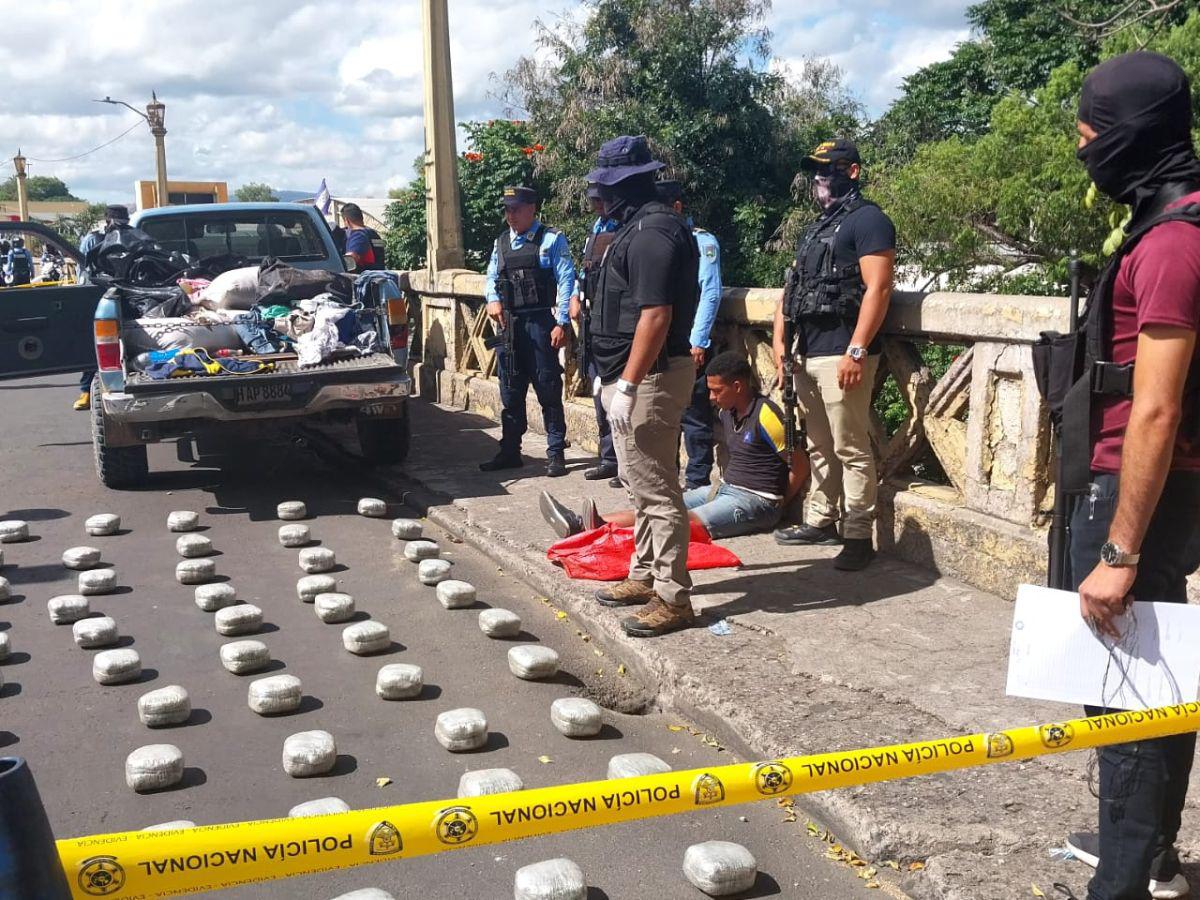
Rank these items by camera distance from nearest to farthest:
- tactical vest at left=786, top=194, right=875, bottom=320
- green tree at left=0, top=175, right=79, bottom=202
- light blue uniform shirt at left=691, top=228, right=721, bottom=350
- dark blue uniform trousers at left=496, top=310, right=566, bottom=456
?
1. tactical vest at left=786, top=194, right=875, bottom=320
2. light blue uniform shirt at left=691, top=228, right=721, bottom=350
3. dark blue uniform trousers at left=496, top=310, right=566, bottom=456
4. green tree at left=0, top=175, right=79, bottom=202

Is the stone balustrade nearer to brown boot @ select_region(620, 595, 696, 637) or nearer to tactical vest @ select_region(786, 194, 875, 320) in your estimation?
tactical vest @ select_region(786, 194, 875, 320)

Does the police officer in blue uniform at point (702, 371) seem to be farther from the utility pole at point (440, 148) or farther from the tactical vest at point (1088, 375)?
the utility pole at point (440, 148)

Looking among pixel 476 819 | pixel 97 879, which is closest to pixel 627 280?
pixel 476 819

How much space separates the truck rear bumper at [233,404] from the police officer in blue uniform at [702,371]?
2.13 m

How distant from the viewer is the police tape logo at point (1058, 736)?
8.16 ft

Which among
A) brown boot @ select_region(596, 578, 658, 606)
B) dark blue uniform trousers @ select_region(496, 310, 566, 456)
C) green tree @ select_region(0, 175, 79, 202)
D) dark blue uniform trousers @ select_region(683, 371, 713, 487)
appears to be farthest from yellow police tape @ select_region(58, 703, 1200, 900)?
green tree @ select_region(0, 175, 79, 202)

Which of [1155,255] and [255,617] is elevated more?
[1155,255]

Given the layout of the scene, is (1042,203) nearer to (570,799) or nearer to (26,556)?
(26,556)

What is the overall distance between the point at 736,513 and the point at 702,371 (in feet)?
3.46

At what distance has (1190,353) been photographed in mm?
2350

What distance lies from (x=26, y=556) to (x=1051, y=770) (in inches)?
220

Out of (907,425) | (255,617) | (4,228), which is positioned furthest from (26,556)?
(907,425)

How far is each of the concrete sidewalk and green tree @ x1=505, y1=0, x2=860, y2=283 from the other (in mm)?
18044

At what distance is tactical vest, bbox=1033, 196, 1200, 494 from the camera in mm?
2482
